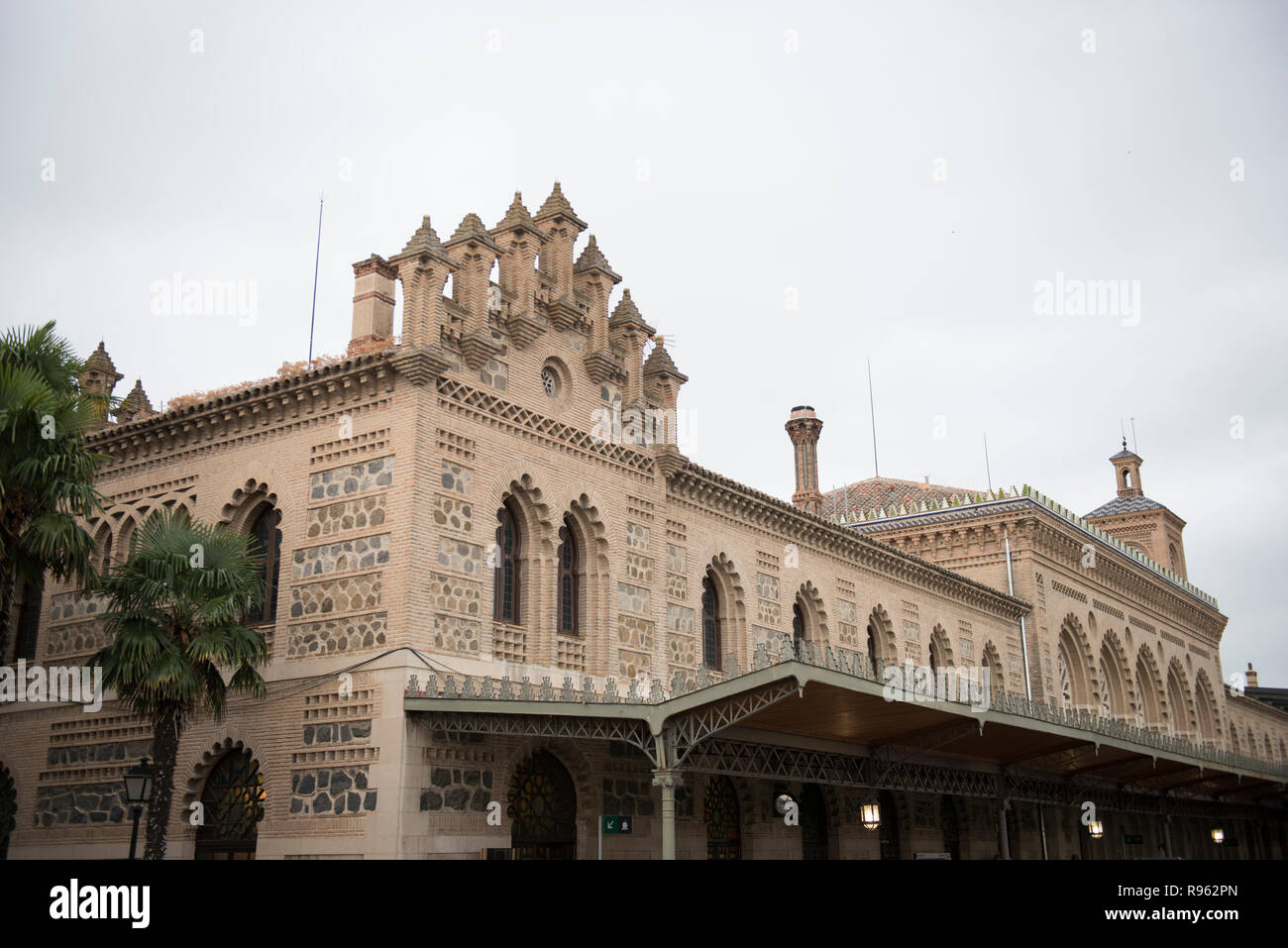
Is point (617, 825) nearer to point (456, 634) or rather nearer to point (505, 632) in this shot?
point (505, 632)

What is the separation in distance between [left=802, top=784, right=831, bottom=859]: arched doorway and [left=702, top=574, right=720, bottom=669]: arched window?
140 inches

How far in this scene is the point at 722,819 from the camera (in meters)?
23.3

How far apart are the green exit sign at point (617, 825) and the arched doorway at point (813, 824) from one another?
6676 millimetres

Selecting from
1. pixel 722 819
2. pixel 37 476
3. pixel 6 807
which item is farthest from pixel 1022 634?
pixel 37 476

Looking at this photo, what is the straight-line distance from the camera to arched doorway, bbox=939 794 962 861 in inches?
1217

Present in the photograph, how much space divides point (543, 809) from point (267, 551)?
6164 millimetres

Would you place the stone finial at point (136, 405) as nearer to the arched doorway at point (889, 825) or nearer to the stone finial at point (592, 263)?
the stone finial at point (592, 263)

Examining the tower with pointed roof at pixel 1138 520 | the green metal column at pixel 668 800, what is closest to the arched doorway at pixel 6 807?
the green metal column at pixel 668 800

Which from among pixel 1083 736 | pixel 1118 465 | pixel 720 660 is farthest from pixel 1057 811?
pixel 1118 465

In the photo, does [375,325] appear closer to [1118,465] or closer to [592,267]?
[592,267]

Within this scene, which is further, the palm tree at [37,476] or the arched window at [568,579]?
the arched window at [568,579]

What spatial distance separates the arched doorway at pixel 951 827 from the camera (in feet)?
101

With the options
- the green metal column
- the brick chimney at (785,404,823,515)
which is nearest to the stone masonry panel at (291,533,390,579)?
the green metal column

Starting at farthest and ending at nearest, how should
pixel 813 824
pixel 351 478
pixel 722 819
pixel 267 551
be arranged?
pixel 813 824
pixel 722 819
pixel 267 551
pixel 351 478
